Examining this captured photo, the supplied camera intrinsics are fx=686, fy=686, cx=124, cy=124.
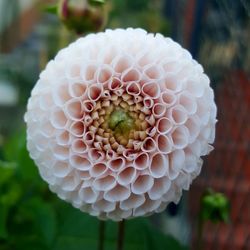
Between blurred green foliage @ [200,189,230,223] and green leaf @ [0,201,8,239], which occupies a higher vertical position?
blurred green foliage @ [200,189,230,223]

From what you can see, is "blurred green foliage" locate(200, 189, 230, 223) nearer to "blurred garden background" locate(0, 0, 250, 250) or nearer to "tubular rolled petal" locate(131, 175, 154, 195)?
"blurred garden background" locate(0, 0, 250, 250)

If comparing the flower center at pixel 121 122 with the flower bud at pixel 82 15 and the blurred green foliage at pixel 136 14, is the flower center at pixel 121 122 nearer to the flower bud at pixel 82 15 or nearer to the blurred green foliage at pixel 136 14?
the flower bud at pixel 82 15

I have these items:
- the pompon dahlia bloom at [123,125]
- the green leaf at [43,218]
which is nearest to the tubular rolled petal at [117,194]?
the pompon dahlia bloom at [123,125]

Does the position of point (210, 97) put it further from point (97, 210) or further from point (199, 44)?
point (199, 44)

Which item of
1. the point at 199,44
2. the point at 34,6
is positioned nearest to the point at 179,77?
the point at 199,44

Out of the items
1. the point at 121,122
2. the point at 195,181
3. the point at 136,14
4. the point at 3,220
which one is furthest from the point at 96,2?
the point at 136,14

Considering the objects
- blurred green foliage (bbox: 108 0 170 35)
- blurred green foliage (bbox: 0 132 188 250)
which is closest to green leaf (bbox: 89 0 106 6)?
blurred green foliage (bbox: 0 132 188 250)

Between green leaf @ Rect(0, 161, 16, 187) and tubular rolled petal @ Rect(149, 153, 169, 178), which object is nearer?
tubular rolled petal @ Rect(149, 153, 169, 178)
